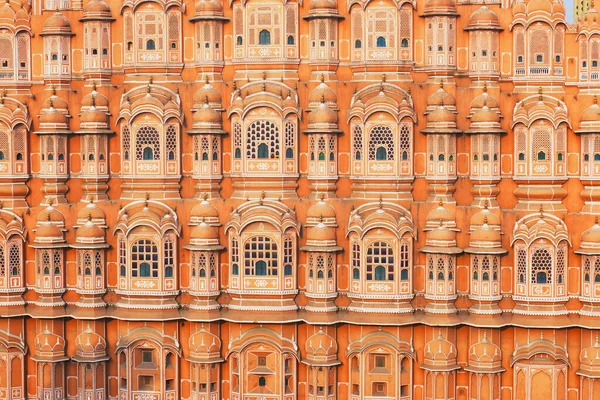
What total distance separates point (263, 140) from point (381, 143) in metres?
4.86

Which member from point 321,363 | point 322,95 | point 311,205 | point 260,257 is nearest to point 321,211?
point 311,205

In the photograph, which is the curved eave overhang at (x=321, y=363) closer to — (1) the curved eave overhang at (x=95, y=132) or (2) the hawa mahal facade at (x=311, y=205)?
(2) the hawa mahal facade at (x=311, y=205)

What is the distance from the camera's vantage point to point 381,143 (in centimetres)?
4584

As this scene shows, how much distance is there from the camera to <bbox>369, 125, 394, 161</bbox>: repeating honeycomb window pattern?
45.7m

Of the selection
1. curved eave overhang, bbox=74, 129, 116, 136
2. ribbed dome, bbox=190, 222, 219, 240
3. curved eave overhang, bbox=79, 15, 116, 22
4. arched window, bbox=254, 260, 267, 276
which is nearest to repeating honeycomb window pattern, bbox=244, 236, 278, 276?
arched window, bbox=254, 260, 267, 276

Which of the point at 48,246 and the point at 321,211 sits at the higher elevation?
the point at 321,211

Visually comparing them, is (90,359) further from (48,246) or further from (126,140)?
(126,140)

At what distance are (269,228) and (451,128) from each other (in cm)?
846

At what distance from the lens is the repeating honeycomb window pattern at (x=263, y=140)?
4600 centimetres

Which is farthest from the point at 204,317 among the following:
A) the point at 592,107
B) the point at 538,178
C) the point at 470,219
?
the point at 592,107

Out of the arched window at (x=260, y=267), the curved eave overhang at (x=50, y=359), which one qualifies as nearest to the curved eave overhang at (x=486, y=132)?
the arched window at (x=260, y=267)

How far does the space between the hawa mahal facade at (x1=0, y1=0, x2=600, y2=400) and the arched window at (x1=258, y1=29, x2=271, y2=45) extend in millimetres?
59

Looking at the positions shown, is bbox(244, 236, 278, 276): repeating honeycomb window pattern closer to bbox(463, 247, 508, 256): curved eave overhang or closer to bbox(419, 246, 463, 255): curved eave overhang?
bbox(419, 246, 463, 255): curved eave overhang

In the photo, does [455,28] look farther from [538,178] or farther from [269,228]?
[269,228]
